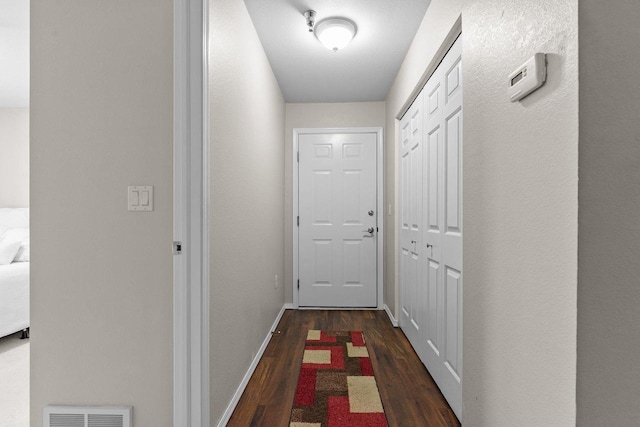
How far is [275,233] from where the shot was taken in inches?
132

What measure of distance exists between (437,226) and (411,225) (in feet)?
2.14

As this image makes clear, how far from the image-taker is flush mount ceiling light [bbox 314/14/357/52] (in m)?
2.35

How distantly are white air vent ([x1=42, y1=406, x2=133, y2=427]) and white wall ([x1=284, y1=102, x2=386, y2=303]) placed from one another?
2.60 metres

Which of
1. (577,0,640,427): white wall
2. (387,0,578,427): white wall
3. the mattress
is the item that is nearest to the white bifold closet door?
(387,0,578,427): white wall

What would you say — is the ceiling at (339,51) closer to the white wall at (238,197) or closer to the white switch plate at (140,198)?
the white wall at (238,197)

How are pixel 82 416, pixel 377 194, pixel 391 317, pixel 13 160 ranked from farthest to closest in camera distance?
pixel 13 160 → pixel 377 194 → pixel 391 317 → pixel 82 416

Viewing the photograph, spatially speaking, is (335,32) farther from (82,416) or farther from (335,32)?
(82,416)

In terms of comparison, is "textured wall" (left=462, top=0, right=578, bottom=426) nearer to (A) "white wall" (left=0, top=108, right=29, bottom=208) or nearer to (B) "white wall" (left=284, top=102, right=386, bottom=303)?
(B) "white wall" (left=284, top=102, right=386, bottom=303)

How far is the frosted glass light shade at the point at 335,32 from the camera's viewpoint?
2354 millimetres

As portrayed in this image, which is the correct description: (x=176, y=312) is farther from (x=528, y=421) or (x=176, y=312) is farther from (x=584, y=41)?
(x=584, y=41)

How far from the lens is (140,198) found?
54.9 inches

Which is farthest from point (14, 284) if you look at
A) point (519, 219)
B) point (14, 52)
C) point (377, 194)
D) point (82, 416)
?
point (519, 219)

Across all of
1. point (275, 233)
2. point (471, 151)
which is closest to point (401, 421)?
point (471, 151)

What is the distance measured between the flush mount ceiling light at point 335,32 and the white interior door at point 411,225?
0.68 m
